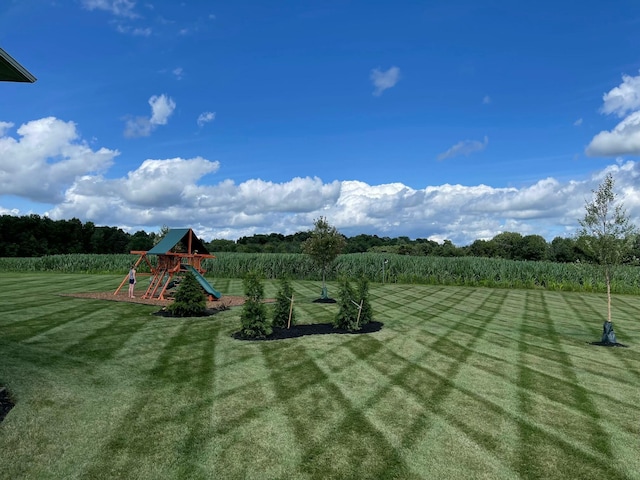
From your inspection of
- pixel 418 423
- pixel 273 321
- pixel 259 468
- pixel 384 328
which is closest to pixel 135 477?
pixel 259 468

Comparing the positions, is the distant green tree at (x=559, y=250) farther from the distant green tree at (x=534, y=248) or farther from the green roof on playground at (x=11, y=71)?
the green roof on playground at (x=11, y=71)

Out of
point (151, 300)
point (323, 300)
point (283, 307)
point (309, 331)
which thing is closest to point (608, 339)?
point (309, 331)

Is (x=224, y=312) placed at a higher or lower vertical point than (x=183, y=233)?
lower

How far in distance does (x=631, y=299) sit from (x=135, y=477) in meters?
31.6

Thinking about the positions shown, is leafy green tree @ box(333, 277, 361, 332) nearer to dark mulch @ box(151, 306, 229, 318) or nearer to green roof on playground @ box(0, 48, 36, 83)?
dark mulch @ box(151, 306, 229, 318)

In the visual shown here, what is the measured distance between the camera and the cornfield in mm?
33094

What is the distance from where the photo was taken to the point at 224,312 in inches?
669

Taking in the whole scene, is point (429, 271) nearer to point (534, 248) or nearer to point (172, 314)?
point (172, 314)

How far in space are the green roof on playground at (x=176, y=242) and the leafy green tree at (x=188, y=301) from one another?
3.99m

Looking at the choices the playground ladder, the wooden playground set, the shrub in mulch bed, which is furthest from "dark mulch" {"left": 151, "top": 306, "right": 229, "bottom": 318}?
the shrub in mulch bed

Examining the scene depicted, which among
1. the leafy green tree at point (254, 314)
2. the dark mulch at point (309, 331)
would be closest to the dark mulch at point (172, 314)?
the dark mulch at point (309, 331)

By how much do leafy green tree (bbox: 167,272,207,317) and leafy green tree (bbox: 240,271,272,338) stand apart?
3739 mm

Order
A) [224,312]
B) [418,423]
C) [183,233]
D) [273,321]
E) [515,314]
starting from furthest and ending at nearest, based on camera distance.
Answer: [183,233] → [515,314] → [224,312] → [273,321] → [418,423]

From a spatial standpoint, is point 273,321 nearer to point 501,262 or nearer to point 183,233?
point 183,233
